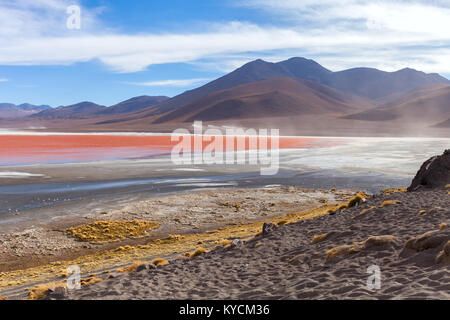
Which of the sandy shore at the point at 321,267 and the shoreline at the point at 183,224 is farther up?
the sandy shore at the point at 321,267

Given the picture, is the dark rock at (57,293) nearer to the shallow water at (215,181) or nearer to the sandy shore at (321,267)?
the sandy shore at (321,267)

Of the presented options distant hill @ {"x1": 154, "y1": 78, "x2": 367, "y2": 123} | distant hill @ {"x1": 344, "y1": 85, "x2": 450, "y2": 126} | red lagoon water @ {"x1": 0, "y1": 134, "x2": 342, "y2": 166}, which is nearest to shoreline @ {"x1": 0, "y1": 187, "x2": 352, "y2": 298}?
red lagoon water @ {"x1": 0, "y1": 134, "x2": 342, "y2": 166}

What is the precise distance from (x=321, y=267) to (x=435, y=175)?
912 cm

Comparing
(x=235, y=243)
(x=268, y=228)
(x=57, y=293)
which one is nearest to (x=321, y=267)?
(x=235, y=243)

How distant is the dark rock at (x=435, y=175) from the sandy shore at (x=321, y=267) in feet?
12.5

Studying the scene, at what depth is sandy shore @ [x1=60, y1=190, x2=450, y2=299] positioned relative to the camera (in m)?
5.55

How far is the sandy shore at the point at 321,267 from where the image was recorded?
555 centimetres

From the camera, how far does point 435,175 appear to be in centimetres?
1401

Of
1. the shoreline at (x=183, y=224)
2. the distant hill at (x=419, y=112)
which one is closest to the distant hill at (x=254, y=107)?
the distant hill at (x=419, y=112)

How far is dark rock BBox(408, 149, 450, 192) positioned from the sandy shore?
3798mm

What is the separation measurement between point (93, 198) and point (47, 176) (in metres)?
7.83

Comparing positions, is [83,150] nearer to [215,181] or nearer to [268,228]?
[215,181]

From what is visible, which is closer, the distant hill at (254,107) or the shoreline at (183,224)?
the shoreline at (183,224)
